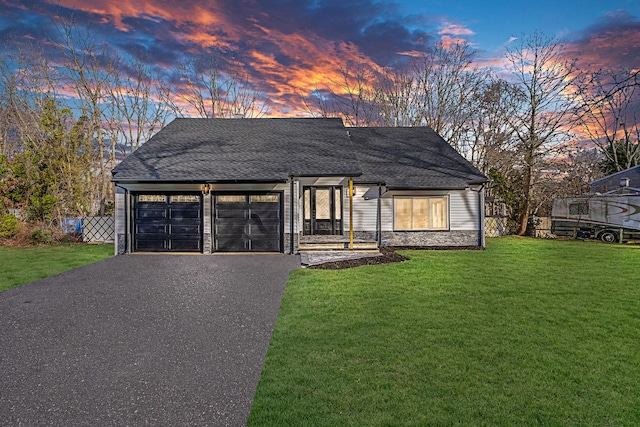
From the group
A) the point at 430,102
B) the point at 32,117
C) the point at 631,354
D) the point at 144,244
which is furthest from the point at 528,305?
the point at 32,117

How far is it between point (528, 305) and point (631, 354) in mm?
2056

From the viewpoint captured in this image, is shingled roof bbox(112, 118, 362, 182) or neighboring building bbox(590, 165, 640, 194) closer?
shingled roof bbox(112, 118, 362, 182)

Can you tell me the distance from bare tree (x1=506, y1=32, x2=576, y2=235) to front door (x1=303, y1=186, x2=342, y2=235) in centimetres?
1233

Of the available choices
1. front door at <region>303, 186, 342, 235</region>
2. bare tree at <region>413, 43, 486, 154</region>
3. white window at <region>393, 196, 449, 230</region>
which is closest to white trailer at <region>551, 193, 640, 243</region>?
white window at <region>393, 196, 449, 230</region>

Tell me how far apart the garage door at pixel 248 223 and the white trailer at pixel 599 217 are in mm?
14615

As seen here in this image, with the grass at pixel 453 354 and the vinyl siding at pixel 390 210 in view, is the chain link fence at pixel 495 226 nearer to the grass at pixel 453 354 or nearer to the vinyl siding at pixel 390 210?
the vinyl siding at pixel 390 210

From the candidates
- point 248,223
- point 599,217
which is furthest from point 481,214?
point 248,223

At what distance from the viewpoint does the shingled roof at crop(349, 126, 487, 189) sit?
47.5 ft

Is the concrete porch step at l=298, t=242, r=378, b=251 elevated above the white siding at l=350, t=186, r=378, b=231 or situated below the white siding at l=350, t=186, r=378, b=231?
below

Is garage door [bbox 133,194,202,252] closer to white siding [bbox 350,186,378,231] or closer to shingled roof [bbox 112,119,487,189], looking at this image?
shingled roof [bbox 112,119,487,189]

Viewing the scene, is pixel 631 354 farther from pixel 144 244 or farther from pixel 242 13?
pixel 242 13

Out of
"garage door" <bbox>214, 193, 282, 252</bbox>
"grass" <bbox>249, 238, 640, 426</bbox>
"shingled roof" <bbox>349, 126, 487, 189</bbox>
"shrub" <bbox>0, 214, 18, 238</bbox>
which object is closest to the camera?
"grass" <bbox>249, 238, 640, 426</bbox>

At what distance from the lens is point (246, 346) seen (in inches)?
180

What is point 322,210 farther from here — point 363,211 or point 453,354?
point 453,354
